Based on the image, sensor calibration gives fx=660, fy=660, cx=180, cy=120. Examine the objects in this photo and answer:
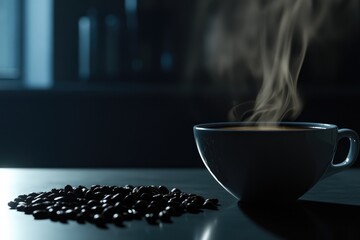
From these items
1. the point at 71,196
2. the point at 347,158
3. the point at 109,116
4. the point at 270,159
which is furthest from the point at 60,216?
the point at 109,116

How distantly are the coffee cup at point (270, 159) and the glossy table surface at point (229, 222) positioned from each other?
2 cm

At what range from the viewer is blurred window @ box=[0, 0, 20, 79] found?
2.47 meters

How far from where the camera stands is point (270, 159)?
2.38 feet

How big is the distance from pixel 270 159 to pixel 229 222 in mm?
118

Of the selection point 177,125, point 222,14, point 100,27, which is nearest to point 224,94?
point 177,125

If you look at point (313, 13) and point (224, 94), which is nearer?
point (224, 94)

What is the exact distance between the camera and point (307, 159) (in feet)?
2.39

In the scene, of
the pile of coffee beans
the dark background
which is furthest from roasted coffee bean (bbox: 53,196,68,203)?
the dark background

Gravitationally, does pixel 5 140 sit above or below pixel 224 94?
below

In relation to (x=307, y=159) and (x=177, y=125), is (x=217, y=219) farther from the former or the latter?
(x=177, y=125)

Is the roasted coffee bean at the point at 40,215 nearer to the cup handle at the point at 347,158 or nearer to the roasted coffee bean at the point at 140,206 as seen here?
the roasted coffee bean at the point at 140,206

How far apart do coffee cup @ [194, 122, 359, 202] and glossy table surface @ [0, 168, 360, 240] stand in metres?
0.02

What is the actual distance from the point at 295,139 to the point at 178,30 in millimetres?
1769

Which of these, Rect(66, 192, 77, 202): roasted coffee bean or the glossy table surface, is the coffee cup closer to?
the glossy table surface
